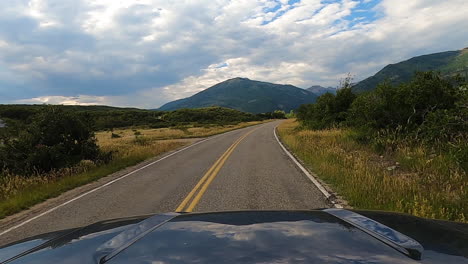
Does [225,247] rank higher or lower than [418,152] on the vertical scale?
higher

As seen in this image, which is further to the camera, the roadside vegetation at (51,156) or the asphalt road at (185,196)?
the roadside vegetation at (51,156)

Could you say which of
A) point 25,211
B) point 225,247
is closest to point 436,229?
point 225,247

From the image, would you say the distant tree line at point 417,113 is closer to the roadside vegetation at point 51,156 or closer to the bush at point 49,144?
the roadside vegetation at point 51,156

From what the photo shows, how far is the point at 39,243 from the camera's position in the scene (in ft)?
8.04

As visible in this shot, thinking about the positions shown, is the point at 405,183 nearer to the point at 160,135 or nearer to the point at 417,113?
the point at 417,113

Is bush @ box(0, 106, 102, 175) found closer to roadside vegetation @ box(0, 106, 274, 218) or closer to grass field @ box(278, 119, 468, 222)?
roadside vegetation @ box(0, 106, 274, 218)

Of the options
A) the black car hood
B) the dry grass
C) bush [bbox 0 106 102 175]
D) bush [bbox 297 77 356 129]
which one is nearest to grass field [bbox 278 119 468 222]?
the black car hood

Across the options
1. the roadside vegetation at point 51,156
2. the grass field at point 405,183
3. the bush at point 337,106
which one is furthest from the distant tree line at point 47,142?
the bush at point 337,106

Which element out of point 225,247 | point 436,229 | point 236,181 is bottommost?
point 236,181

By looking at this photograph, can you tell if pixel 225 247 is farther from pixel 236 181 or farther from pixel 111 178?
pixel 111 178

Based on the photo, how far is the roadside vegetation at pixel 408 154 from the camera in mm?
6004

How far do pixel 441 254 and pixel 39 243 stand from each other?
2824 mm

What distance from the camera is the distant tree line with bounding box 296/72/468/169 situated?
32.5ft

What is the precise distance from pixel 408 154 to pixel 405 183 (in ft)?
12.2
